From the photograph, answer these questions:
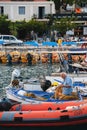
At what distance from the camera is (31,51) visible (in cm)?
6381

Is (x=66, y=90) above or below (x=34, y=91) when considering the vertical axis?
above

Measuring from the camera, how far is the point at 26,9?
93688 mm

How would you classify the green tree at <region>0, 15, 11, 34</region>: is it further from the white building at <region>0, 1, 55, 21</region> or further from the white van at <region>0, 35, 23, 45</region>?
the white van at <region>0, 35, 23, 45</region>

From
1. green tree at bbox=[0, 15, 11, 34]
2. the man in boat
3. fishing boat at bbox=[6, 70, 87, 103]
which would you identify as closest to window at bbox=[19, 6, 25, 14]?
green tree at bbox=[0, 15, 11, 34]

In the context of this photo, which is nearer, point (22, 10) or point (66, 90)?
point (66, 90)

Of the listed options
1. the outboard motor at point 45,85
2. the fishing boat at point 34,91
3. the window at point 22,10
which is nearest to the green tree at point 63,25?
the window at point 22,10

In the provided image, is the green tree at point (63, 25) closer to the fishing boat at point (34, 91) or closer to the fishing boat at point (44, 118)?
the fishing boat at point (34, 91)

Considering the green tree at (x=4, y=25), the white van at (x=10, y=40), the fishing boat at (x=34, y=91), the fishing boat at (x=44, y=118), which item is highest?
the fishing boat at (x=44, y=118)

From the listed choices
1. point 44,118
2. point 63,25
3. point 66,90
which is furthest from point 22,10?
point 44,118

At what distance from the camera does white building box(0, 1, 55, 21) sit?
307 feet

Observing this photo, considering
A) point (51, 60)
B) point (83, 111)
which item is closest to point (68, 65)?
point (83, 111)

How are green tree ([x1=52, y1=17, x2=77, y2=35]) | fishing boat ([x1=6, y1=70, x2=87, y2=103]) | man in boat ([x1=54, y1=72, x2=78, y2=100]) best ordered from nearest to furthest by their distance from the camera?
man in boat ([x1=54, y1=72, x2=78, y2=100])
fishing boat ([x1=6, y1=70, x2=87, y2=103])
green tree ([x1=52, y1=17, x2=77, y2=35])

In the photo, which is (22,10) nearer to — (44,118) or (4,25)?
(4,25)

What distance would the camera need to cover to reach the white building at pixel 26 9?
9344 cm
